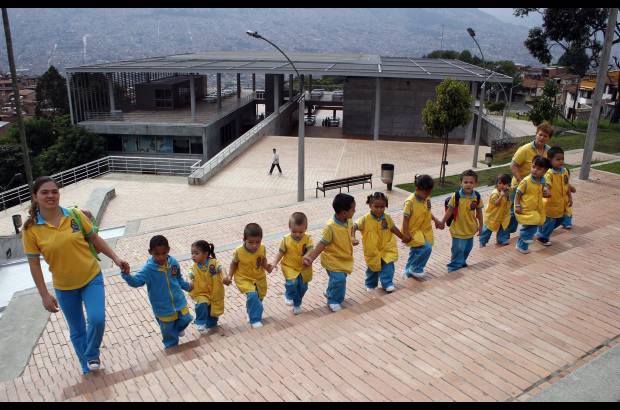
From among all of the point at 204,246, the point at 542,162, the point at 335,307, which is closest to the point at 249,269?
the point at 204,246

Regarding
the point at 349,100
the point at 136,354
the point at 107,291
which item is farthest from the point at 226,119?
the point at 136,354

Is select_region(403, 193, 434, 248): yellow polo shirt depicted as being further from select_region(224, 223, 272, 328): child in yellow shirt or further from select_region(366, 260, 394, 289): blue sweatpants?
select_region(224, 223, 272, 328): child in yellow shirt

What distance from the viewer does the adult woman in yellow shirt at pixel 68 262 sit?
13.6ft

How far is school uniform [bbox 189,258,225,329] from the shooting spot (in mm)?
5145

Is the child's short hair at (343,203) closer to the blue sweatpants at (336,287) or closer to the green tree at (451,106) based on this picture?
the blue sweatpants at (336,287)

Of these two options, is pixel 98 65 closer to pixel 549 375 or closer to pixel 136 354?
pixel 136 354

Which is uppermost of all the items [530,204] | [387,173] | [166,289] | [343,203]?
[343,203]

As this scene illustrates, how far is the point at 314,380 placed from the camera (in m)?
3.79

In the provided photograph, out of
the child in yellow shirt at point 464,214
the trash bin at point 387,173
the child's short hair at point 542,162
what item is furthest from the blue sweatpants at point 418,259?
the trash bin at point 387,173

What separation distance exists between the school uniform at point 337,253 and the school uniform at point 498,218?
9.05 feet

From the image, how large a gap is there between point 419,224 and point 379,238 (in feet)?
2.14

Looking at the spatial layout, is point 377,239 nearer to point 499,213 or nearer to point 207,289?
point 207,289

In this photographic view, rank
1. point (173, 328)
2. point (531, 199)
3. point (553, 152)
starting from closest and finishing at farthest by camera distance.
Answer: point (173, 328) < point (531, 199) < point (553, 152)

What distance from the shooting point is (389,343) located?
431 cm
